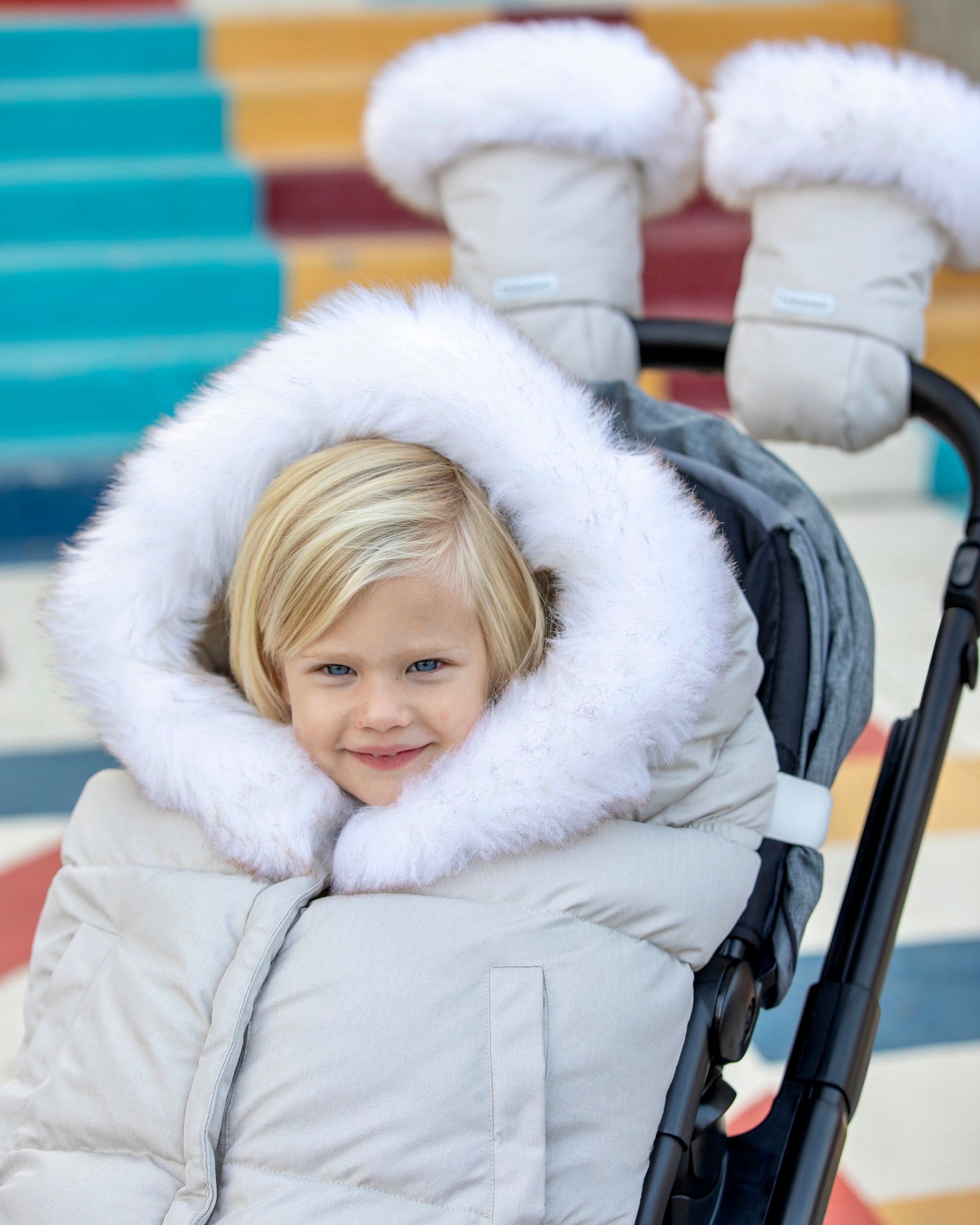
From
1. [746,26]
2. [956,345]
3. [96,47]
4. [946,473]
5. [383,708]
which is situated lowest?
[946,473]

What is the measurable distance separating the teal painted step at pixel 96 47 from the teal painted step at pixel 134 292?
65 centimetres

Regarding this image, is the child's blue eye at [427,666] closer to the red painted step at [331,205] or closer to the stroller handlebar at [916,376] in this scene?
the stroller handlebar at [916,376]

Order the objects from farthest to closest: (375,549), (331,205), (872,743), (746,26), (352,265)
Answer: (746,26) → (331,205) → (352,265) → (872,743) → (375,549)

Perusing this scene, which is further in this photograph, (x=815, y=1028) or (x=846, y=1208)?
(x=846, y=1208)

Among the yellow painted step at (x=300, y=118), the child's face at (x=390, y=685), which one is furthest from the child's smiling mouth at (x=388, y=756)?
the yellow painted step at (x=300, y=118)

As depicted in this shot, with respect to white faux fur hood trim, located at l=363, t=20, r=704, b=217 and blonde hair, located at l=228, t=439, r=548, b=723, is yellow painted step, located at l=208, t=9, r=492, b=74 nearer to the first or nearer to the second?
white faux fur hood trim, located at l=363, t=20, r=704, b=217

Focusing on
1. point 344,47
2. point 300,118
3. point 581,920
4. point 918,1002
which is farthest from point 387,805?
point 344,47

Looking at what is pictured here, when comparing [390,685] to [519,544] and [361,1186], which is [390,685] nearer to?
[519,544]

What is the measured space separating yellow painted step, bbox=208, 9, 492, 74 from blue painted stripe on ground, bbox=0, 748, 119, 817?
7.31ft

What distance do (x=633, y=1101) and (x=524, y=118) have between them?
0.83m

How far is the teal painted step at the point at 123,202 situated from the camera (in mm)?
3207

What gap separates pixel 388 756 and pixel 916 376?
550 millimetres

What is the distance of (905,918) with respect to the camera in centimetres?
163

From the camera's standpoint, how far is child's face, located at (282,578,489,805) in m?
0.87
